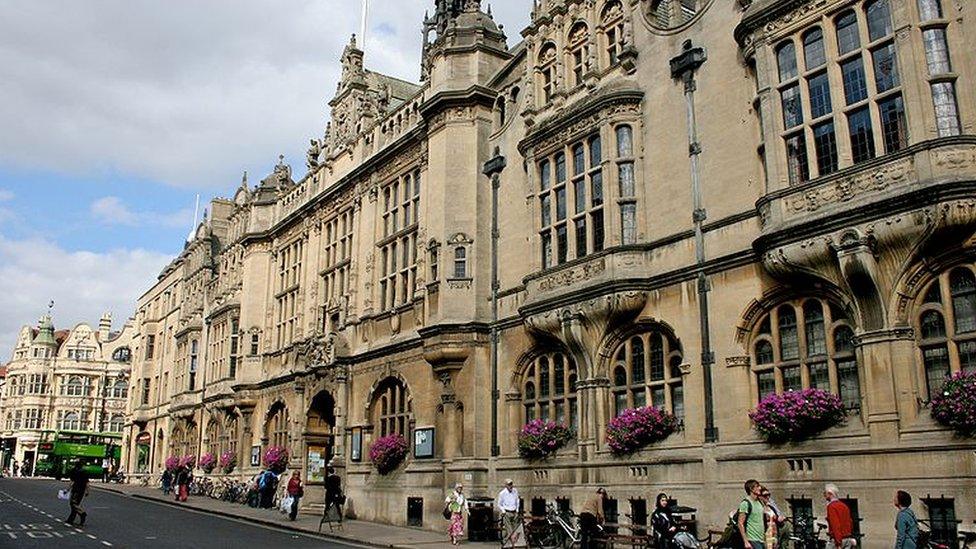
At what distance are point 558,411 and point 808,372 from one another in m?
8.51

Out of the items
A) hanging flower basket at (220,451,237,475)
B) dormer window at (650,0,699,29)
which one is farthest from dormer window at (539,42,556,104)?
hanging flower basket at (220,451,237,475)

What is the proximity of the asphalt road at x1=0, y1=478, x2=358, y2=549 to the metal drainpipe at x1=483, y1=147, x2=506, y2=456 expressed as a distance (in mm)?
6027

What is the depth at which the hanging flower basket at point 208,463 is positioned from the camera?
4809 cm

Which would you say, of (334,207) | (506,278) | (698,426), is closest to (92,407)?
(334,207)

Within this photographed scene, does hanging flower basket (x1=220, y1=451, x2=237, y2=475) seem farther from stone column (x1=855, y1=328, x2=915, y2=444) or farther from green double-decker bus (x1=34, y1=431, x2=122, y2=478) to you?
stone column (x1=855, y1=328, x2=915, y2=444)

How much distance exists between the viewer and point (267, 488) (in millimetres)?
38250

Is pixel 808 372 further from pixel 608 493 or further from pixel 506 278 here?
pixel 506 278

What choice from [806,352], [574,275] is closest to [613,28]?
[574,275]

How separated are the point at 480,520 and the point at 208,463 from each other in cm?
2900

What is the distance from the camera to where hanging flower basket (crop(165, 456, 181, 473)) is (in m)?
54.2

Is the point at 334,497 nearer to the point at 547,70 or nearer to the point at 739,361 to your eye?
the point at 739,361

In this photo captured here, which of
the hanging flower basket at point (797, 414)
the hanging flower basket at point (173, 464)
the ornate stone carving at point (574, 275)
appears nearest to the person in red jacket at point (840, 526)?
the hanging flower basket at point (797, 414)

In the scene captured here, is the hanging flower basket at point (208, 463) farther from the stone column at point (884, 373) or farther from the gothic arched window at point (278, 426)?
the stone column at point (884, 373)

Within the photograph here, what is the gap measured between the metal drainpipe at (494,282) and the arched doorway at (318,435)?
12.1 m
